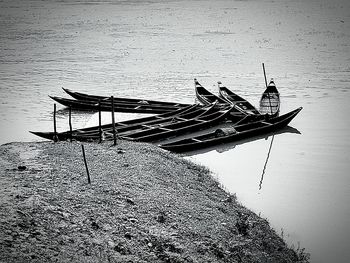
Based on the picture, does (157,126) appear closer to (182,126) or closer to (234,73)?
(182,126)

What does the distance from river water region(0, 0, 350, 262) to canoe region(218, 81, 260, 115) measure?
2.66ft

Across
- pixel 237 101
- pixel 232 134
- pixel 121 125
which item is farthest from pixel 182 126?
pixel 237 101

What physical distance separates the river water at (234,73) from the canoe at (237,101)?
0.81m

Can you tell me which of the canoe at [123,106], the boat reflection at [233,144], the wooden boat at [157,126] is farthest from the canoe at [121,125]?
the boat reflection at [233,144]

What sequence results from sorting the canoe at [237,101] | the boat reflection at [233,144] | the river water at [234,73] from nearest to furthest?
the river water at [234,73], the boat reflection at [233,144], the canoe at [237,101]

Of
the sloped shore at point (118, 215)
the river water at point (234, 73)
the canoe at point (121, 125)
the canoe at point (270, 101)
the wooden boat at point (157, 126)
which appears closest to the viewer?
the sloped shore at point (118, 215)

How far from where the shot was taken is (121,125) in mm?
16500

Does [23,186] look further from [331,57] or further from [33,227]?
[331,57]

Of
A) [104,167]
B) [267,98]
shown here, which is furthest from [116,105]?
[104,167]

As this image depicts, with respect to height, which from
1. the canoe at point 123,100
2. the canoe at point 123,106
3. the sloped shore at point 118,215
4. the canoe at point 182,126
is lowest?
the sloped shore at point 118,215

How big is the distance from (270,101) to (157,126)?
17.0 ft

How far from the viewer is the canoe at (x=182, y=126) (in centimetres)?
1472

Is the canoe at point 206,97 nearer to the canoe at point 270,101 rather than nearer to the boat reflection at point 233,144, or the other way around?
the canoe at point 270,101

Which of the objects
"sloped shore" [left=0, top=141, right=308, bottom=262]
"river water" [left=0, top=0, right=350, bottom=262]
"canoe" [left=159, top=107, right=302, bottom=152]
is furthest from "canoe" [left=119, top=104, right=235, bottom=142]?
"sloped shore" [left=0, top=141, right=308, bottom=262]
